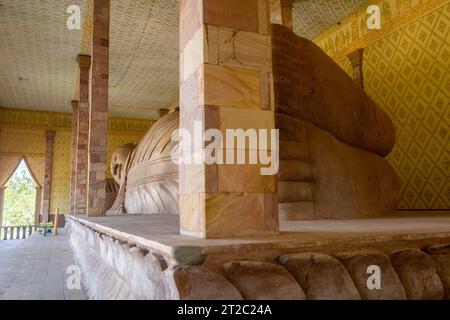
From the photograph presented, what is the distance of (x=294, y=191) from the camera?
8.10 ft

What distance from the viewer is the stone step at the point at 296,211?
8.03 ft

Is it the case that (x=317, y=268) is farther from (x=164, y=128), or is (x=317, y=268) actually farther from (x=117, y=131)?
(x=117, y=131)

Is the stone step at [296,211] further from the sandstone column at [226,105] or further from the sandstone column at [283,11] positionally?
the sandstone column at [283,11]

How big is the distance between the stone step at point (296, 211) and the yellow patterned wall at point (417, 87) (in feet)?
13.1

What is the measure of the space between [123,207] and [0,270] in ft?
9.53

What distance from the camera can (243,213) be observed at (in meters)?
1.35

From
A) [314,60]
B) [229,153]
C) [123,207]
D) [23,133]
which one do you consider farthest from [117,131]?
[229,153]

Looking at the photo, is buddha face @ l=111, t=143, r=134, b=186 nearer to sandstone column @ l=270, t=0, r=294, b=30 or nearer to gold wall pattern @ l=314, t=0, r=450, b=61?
sandstone column @ l=270, t=0, r=294, b=30

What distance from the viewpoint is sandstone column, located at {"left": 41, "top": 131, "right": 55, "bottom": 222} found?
11497mm

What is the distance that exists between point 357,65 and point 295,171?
17.5ft

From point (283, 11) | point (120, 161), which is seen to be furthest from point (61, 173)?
point (283, 11)

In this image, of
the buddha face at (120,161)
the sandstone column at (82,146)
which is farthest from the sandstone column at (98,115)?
the sandstone column at (82,146)

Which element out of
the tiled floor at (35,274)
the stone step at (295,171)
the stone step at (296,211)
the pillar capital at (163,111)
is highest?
the pillar capital at (163,111)

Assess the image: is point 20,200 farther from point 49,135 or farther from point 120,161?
point 120,161
